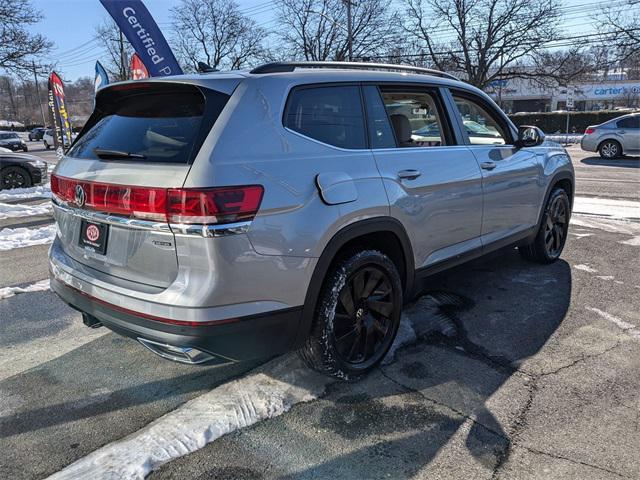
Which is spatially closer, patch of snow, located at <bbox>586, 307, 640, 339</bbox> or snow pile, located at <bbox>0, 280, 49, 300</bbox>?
patch of snow, located at <bbox>586, 307, 640, 339</bbox>

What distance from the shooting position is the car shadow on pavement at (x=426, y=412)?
240cm

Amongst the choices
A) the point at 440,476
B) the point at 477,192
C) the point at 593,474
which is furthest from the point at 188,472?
the point at 477,192

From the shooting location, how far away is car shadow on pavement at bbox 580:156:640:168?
15.6 m

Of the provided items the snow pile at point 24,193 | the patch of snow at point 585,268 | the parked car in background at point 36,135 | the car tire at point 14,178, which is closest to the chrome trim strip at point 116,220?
the patch of snow at point 585,268

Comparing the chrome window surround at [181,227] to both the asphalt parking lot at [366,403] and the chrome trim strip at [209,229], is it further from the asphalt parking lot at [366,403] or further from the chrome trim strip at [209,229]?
the asphalt parking lot at [366,403]

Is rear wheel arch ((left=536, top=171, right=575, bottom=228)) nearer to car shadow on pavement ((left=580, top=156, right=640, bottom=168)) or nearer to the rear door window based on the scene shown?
the rear door window

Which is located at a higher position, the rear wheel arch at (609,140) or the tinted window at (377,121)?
the tinted window at (377,121)

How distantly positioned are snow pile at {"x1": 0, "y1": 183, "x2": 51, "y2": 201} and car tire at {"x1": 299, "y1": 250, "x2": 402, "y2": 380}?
10409mm

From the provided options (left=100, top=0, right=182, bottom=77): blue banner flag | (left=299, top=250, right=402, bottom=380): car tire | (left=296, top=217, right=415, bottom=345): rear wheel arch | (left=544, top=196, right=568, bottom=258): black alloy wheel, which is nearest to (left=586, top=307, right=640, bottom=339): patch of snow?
(left=544, top=196, right=568, bottom=258): black alloy wheel

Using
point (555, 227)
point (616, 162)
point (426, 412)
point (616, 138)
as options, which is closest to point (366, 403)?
point (426, 412)

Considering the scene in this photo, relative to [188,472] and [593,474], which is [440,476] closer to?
[593,474]

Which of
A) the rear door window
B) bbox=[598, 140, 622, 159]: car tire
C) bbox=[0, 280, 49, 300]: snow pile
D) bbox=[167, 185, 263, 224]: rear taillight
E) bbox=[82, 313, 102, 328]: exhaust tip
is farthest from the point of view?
bbox=[598, 140, 622, 159]: car tire

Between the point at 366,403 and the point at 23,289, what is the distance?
12.1 feet

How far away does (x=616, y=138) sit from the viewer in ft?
55.7
